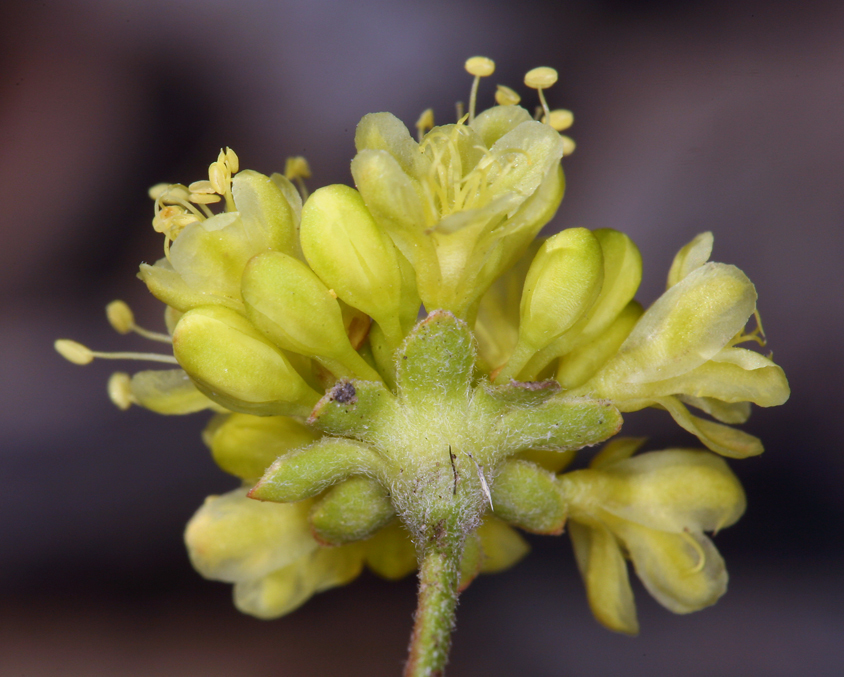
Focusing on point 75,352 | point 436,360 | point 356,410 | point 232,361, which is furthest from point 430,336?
point 75,352

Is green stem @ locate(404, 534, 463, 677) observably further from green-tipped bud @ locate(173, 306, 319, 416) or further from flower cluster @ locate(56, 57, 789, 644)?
green-tipped bud @ locate(173, 306, 319, 416)

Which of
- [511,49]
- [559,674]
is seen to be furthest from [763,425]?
[511,49]

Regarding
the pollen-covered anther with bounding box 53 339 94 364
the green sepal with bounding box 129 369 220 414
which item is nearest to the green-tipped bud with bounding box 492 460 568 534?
the green sepal with bounding box 129 369 220 414

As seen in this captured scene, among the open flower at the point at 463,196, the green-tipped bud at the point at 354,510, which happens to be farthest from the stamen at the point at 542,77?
the green-tipped bud at the point at 354,510

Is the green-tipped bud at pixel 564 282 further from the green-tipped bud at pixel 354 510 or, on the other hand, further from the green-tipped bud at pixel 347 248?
the green-tipped bud at pixel 354 510

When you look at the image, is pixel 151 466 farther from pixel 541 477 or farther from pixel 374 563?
pixel 541 477

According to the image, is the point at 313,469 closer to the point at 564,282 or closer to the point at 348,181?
the point at 564,282
